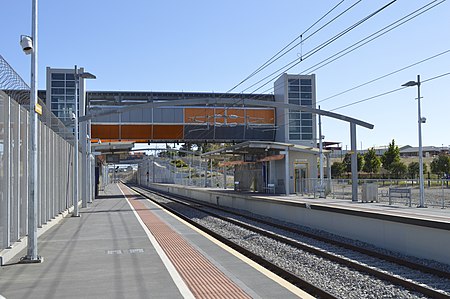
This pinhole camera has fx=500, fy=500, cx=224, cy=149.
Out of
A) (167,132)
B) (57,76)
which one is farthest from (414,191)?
(57,76)

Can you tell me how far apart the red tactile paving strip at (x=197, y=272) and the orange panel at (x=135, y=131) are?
1227 inches

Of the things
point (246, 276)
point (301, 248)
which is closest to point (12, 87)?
point (246, 276)

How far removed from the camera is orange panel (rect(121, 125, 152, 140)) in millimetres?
44094

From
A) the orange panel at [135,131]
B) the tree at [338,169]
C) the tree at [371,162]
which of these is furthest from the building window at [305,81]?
the tree at [338,169]

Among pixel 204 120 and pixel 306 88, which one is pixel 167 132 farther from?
pixel 306 88

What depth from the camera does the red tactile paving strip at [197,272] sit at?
282 inches

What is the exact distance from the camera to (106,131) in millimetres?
43938

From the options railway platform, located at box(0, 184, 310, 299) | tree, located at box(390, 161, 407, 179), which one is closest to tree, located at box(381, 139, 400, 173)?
tree, located at box(390, 161, 407, 179)

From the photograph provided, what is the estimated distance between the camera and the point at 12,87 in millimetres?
9938

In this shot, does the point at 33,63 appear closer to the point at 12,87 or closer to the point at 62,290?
the point at 12,87

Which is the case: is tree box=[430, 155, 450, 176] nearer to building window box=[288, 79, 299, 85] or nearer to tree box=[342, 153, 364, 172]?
tree box=[342, 153, 364, 172]

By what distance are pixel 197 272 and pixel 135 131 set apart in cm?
3649

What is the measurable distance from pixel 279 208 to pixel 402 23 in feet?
40.6

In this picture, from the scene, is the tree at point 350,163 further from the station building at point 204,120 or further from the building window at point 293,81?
the building window at point 293,81
